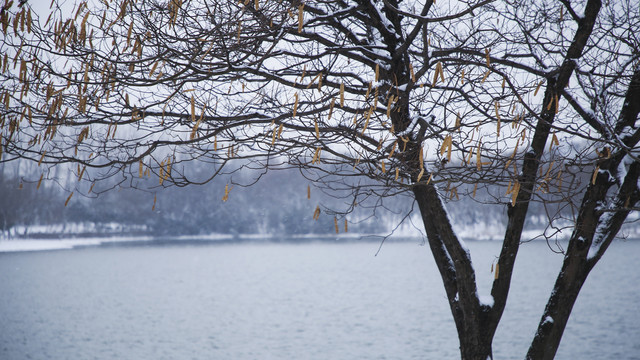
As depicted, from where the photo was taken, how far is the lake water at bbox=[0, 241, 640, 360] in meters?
17.7

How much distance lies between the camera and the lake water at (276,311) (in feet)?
58.1

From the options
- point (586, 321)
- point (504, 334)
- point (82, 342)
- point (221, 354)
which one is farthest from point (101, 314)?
point (586, 321)

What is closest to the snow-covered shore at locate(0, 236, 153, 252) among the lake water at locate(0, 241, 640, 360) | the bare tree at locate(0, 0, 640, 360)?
the lake water at locate(0, 241, 640, 360)

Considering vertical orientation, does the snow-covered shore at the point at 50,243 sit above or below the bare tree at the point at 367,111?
below

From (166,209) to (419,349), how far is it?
5581cm

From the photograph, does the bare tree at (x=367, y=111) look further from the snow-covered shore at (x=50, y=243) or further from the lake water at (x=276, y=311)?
the snow-covered shore at (x=50, y=243)

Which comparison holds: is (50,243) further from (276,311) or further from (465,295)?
(465,295)

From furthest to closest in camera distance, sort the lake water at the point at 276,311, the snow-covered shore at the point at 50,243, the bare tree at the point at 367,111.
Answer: the snow-covered shore at the point at 50,243 < the lake water at the point at 276,311 < the bare tree at the point at 367,111

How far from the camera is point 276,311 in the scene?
24.5 m

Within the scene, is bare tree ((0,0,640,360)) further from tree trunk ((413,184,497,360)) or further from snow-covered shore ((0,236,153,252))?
snow-covered shore ((0,236,153,252))

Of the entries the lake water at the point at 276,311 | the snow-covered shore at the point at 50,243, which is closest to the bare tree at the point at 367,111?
the lake water at the point at 276,311

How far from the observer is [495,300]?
5.68m

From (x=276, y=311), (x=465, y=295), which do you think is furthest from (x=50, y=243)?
(x=465, y=295)

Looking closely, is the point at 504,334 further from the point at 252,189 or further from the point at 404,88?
the point at 252,189
